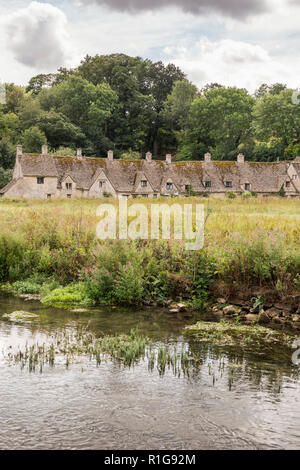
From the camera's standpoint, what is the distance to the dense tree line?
277 feet

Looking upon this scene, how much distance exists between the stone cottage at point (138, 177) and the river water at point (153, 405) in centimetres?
6084

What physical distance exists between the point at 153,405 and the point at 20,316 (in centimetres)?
744

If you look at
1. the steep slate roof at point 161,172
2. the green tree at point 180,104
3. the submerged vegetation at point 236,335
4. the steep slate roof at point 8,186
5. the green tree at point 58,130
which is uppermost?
the green tree at point 180,104

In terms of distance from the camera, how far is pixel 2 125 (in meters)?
92.1

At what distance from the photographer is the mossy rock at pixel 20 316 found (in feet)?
49.1

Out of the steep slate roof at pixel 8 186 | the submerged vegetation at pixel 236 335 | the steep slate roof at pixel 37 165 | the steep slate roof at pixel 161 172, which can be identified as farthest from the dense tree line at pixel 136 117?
the submerged vegetation at pixel 236 335

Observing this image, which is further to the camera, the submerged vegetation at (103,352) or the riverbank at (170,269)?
the riverbank at (170,269)

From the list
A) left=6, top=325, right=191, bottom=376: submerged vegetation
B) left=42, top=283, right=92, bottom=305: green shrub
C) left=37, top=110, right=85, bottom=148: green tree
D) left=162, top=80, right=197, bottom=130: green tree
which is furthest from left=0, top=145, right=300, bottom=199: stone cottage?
left=6, top=325, right=191, bottom=376: submerged vegetation

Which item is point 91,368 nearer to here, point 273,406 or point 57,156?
point 273,406

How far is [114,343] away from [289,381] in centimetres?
434

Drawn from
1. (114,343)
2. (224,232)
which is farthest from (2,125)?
(114,343)

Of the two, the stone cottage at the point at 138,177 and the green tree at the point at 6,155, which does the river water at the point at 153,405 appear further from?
the green tree at the point at 6,155

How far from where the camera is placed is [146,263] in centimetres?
1820

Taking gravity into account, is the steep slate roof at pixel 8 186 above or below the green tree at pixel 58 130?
below
